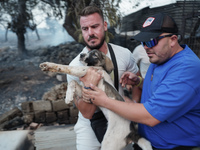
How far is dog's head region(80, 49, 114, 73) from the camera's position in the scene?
2090 millimetres

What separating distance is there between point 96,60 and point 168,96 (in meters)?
1.13

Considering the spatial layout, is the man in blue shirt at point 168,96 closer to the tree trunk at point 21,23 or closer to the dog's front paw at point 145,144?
the dog's front paw at point 145,144

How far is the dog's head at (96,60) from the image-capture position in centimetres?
209

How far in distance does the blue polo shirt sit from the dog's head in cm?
76

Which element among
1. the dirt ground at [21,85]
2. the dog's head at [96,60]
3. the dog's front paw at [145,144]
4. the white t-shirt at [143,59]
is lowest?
the dirt ground at [21,85]

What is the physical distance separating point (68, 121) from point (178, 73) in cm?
450

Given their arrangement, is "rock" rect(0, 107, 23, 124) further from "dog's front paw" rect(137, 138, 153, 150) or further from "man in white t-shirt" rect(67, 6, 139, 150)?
"dog's front paw" rect(137, 138, 153, 150)

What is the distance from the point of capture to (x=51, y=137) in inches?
127

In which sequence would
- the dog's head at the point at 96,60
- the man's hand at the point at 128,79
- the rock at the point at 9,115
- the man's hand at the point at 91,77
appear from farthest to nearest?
the rock at the point at 9,115
the man's hand at the point at 128,79
the dog's head at the point at 96,60
the man's hand at the point at 91,77

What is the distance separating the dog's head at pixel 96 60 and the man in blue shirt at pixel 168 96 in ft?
1.73

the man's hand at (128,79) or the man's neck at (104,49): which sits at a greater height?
the man's neck at (104,49)

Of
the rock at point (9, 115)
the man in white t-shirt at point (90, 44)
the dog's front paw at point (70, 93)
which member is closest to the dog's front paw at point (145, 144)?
the man in white t-shirt at point (90, 44)

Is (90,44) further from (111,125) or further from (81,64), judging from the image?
(111,125)

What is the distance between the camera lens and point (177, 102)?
129 cm
